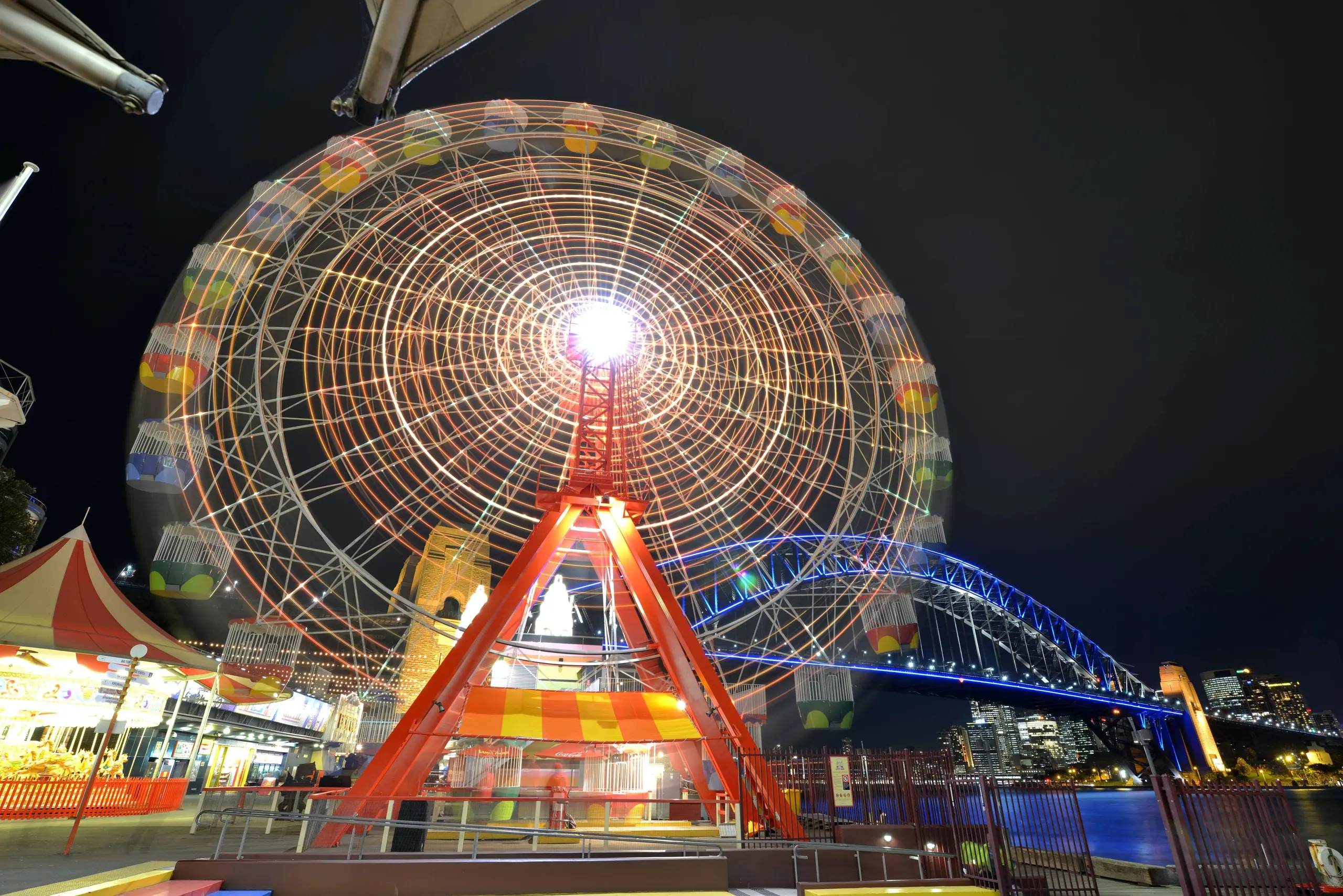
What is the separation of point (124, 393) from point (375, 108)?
161 ft

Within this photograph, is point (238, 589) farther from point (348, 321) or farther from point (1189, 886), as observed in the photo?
point (1189, 886)

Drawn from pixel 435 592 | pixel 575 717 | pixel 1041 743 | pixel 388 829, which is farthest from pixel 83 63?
pixel 1041 743

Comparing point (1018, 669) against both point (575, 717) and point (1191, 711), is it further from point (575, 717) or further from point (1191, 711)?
point (575, 717)

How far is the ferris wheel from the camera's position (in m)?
15.6

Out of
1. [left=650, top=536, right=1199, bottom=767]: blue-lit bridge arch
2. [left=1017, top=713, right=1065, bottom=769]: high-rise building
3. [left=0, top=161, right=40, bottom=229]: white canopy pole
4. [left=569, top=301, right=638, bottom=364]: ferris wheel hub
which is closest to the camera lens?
[left=0, top=161, right=40, bottom=229]: white canopy pole

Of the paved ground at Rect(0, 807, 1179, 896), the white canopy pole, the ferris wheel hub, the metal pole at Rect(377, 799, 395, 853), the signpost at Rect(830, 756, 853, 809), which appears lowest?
the paved ground at Rect(0, 807, 1179, 896)

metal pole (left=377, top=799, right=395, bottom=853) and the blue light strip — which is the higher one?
the blue light strip

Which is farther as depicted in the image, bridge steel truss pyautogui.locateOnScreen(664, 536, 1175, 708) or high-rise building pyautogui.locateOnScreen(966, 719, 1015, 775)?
high-rise building pyautogui.locateOnScreen(966, 719, 1015, 775)

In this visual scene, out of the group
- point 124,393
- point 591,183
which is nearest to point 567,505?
point 591,183

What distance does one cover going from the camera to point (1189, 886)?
24.5ft

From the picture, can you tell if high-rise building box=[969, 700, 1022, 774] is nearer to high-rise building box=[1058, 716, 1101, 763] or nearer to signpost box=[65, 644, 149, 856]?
high-rise building box=[1058, 716, 1101, 763]

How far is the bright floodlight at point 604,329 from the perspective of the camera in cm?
2058

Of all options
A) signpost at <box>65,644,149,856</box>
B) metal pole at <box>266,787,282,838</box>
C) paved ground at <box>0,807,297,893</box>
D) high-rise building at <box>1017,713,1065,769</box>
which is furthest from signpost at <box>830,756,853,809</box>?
high-rise building at <box>1017,713,1065,769</box>

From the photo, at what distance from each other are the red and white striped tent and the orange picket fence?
11.1 ft
